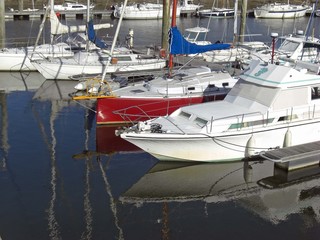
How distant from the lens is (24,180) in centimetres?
1834

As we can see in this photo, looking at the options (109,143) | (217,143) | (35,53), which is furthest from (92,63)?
(217,143)

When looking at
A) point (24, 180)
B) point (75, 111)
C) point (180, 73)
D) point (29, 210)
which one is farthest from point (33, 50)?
point (29, 210)

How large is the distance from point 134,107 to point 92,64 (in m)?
9.59

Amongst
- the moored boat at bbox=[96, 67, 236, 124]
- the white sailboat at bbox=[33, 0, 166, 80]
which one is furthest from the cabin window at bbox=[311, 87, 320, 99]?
the white sailboat at bbox=[33, 0, 166, 80]

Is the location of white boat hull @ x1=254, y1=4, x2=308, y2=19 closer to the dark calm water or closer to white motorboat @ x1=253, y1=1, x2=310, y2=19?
white motorboat @ x1=253, y1=1, x2=310, y2=19

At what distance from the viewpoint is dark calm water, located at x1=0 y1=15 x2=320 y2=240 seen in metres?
15.3

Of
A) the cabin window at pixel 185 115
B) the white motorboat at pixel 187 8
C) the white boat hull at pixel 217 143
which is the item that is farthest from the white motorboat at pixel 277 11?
the cabin window at pixel 185 115

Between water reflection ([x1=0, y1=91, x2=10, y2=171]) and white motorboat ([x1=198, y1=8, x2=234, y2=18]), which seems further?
white motorboat ([x1=198, y1=8, x2=234, y2=18])

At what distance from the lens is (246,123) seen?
1952 cm

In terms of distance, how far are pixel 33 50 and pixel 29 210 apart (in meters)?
20.9

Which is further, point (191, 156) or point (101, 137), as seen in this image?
point (101, 137)

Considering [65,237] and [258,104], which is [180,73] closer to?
[258,104]

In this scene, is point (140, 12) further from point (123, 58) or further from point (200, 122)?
point (200, 122)

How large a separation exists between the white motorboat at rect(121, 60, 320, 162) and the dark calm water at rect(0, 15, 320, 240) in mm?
803
